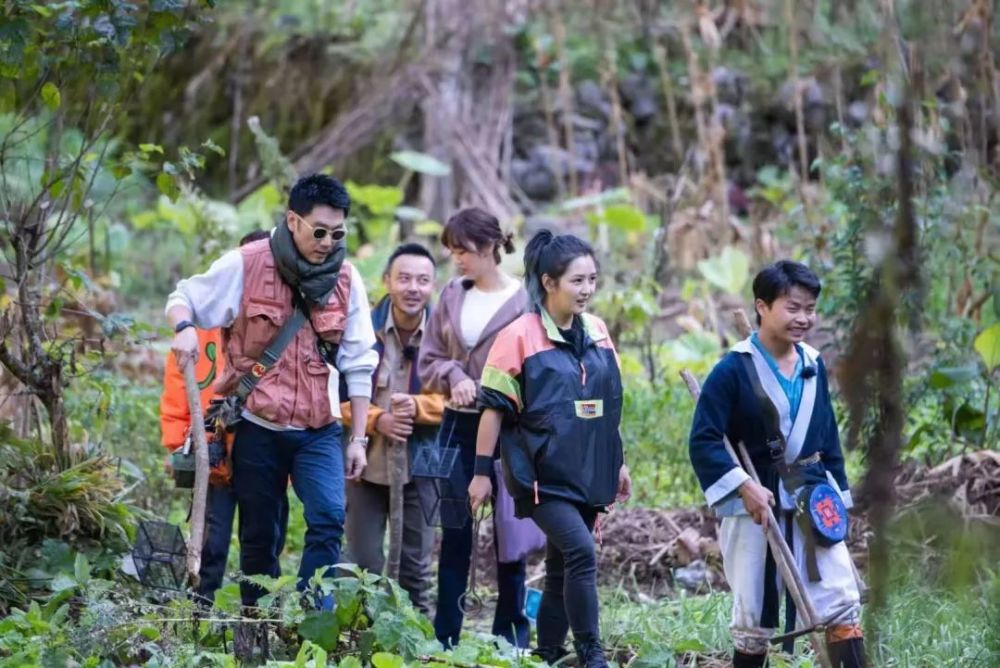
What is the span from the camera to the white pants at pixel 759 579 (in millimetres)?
5254

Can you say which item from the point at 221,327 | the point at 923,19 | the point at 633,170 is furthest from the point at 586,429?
the point at 633,170

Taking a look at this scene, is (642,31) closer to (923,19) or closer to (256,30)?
(256,30)

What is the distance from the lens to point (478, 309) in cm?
655

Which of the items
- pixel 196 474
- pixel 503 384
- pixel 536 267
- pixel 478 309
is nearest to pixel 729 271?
pixel 478 309

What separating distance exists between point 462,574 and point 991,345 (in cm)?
325

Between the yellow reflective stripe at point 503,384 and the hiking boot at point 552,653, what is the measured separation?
39.0 inches

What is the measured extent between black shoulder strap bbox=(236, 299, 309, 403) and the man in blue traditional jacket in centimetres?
160

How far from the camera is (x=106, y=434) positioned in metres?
8.64

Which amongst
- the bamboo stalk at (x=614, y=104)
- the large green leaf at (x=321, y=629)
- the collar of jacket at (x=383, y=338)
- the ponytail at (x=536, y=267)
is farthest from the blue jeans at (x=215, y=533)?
the bamboo stalk at (x=614, y=104)

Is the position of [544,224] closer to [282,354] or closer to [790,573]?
[282,354]

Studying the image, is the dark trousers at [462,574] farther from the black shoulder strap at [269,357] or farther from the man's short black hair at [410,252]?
the black shoulder strap at [269,357]

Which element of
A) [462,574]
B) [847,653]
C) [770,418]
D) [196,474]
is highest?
[770,418]

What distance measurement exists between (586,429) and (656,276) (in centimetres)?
702

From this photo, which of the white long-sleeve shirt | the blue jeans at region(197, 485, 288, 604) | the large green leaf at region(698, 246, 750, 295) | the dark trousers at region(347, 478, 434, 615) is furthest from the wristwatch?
the large green leaf at region(698, 246, 750, 295)
